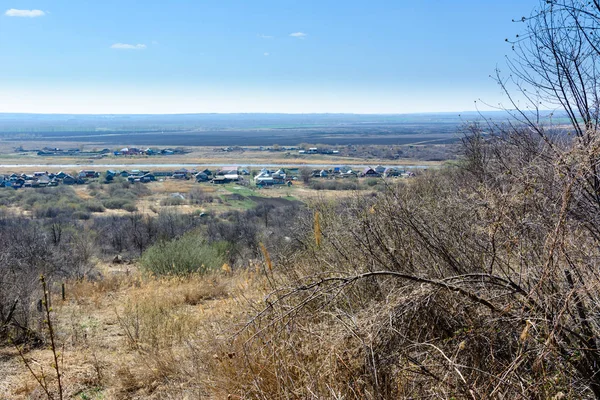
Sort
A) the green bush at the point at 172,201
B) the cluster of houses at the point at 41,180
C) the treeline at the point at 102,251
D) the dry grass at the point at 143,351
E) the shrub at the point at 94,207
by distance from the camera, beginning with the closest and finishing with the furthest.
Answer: the dry grass at the point at 143,351, the treeline at the point at 102,251, the shrub at the point at 94,207, the green bush at the point at 172,201, the cluster of houses at the point at 41,180

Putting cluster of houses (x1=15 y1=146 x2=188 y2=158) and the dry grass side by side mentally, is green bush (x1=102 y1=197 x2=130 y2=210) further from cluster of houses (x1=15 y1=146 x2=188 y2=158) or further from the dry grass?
cluster of houses (x1=15 y1=146 x2=188 y2=158)

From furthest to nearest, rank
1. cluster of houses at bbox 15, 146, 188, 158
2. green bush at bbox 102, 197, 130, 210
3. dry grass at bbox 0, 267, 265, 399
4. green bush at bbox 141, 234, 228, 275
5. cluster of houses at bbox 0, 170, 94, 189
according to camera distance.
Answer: cluster of houses at bbox 15, 146, 188, 158
cluster of houses at bbox 0, 170, 94, 189
green bush at bbox 102, 197, 130, 210
green bush at bbox 141, 234, 228, 275
dry grass at bbox 0, 267, 265, 399

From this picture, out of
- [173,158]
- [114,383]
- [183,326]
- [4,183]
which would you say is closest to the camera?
[114,383]

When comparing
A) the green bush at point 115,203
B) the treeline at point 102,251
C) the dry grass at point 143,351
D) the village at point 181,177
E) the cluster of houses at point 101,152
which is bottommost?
the green bush at point 115,203

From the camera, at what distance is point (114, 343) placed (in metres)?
6.45

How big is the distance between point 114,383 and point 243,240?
16996 mm

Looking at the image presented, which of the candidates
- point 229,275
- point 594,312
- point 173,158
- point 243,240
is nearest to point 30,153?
point 173,158

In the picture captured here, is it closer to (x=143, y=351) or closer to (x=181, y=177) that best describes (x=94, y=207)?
(x=181, y=177)

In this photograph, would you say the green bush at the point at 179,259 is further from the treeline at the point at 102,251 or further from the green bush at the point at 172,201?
the green bush at the point at 172,201

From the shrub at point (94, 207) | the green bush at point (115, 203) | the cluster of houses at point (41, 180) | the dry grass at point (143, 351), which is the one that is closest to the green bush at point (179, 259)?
the dry grass at point (143, 351)

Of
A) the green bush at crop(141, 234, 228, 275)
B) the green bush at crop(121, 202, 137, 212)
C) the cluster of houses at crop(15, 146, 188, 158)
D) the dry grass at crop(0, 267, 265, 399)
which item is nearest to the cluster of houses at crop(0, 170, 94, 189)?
the green bush at crop(121, 202, 137, 212)

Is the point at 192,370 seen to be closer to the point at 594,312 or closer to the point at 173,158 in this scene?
the point at 594,312

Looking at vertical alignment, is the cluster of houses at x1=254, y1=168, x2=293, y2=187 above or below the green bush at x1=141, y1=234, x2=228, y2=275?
below

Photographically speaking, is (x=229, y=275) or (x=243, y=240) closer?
(x=229, y=275)
